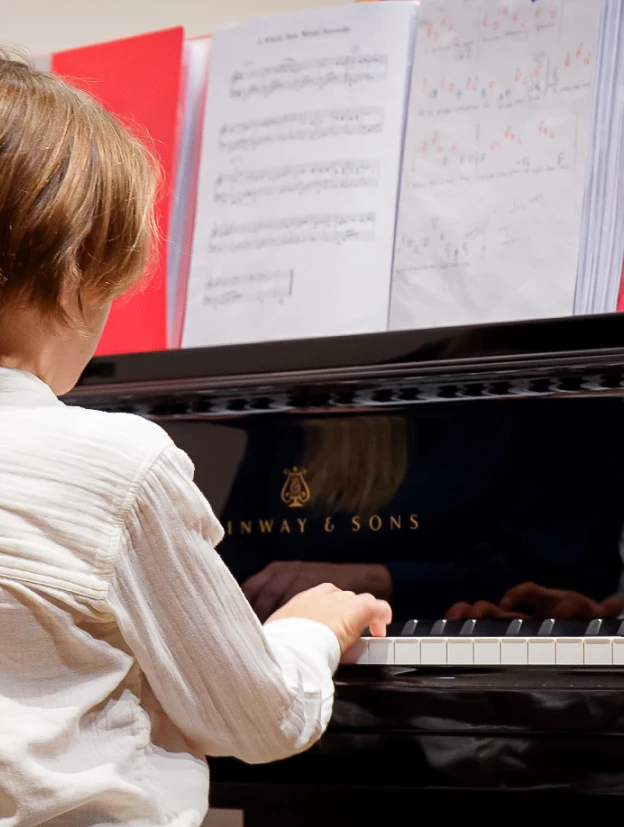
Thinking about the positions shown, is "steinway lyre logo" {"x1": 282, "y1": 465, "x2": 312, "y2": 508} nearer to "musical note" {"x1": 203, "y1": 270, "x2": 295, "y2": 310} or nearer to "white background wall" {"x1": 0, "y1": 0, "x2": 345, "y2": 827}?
"musical note" {"x1": 203, "y1": 270, "x2": 295, "y2": 310}

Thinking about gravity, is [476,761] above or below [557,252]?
below

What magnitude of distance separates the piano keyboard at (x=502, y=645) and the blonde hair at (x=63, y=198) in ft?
1.54

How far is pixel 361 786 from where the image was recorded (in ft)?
3.76

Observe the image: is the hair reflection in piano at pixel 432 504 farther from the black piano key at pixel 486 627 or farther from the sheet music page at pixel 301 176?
the sheet music page at pixel 301 176

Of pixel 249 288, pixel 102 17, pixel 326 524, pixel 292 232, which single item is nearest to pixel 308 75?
pixel 292 232

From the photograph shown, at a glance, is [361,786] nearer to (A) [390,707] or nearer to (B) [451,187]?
(A) [390,707]

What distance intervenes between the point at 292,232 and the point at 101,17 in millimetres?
1554

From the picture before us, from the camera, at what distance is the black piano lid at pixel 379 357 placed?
1.18m

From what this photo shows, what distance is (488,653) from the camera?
3.51 ft

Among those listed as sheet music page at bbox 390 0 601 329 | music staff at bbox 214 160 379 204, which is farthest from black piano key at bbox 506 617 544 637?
music staff at bbox 214 160 379 204

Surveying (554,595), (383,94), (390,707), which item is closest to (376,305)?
(383,94)

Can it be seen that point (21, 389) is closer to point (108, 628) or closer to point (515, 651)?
point (108, 628)

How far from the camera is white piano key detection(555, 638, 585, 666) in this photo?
3.42 feet

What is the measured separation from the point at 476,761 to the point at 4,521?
56 centimetres
